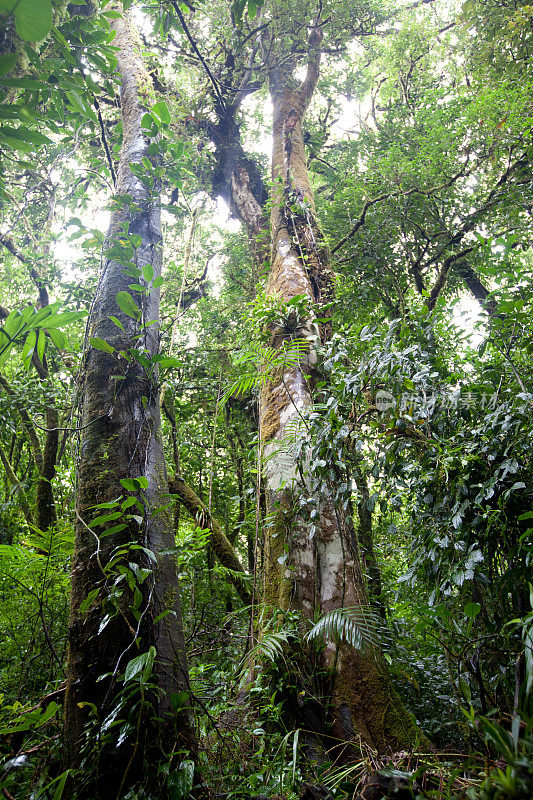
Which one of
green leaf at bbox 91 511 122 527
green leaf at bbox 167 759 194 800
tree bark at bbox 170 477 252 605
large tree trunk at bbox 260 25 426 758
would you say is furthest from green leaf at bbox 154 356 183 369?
tree bark at bbox 170 477 252 605

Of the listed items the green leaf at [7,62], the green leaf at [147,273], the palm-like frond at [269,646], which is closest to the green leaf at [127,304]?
the green leaf at [147,273]

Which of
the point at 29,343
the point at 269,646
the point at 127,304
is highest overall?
the point at 127,304

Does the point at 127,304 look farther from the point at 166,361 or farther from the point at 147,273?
the point at 166,361

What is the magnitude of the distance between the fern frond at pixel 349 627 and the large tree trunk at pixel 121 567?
78 centimetres

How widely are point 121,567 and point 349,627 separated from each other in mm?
1220

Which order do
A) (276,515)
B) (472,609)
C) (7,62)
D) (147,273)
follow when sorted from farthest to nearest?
(276,515)
(147,273)
(472,609)
(7,62)

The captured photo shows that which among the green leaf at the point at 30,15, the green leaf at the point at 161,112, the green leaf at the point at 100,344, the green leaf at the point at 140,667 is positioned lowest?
the green leaf at the point at 140,667

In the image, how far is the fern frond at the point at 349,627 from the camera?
6.78 feet

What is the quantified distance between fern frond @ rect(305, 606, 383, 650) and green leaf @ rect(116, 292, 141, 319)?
186cm

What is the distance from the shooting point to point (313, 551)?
2736mm

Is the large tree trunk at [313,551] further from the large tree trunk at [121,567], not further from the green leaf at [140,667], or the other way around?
the green leaf at [140,667]

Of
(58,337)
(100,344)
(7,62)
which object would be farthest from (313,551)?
(7,62)

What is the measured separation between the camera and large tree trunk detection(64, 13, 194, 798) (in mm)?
1326

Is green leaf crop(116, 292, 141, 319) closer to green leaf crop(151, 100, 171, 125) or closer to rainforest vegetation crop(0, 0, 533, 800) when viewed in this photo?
rainforest vegetation crop(0, 0, 533, 800)
